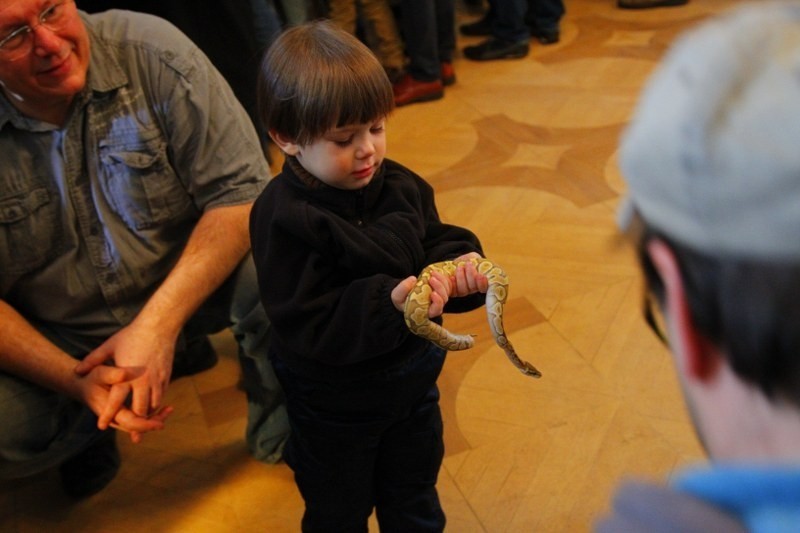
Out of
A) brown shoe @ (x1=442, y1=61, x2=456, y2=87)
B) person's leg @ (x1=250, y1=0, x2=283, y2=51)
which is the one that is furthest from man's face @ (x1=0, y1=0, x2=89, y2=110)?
brown shoe @ (x1=442, y1=61, x2=456, y2=87)

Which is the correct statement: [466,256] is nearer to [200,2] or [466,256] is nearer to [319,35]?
[319,35]

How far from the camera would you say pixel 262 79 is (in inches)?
44.9

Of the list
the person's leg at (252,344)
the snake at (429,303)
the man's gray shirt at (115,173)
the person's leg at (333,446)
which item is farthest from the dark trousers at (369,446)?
the man's gray shirt at (115,173)

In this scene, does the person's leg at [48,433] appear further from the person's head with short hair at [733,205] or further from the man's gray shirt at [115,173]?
the person's head with short hair at [733,205]

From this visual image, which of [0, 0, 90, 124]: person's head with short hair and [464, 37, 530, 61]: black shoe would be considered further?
[464, 37, 530, 61]: black shoe

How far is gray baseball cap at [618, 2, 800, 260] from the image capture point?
0.43m

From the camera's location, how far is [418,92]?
351 centimetres

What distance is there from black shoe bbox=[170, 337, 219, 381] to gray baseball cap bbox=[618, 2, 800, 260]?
70.6 inches

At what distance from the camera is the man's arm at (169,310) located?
154 centimetres

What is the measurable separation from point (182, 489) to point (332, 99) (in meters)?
1.16

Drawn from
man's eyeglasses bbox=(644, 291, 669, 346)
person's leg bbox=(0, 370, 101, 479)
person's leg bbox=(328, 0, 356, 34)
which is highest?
man's eyeglasses bbox=(644, 291, 669, 346)

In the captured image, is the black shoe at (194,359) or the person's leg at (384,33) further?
the person's leg at (384,33)

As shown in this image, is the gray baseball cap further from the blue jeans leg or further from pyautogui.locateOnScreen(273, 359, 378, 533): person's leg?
the blue jeans leg

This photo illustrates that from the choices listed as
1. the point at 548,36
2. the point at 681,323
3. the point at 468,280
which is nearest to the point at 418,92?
the point at 548,36
